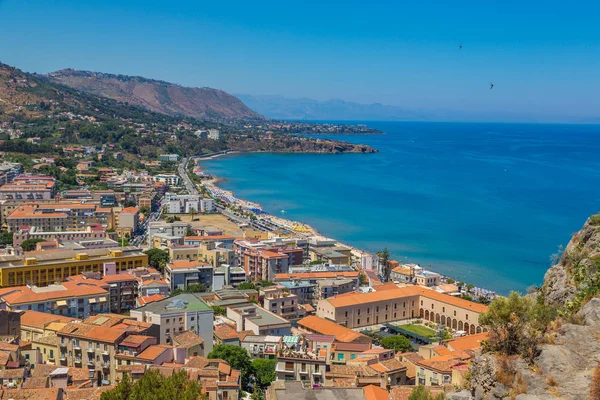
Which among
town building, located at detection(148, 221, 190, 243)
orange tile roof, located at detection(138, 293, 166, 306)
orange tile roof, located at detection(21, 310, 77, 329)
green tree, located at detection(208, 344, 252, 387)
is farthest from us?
town building, located at detection(148, 221, 190, 243)

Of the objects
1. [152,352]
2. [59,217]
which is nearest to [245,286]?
[152,352]

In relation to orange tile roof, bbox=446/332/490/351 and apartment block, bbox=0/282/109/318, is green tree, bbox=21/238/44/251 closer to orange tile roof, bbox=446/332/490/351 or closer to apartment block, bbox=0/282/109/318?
apartment block, bbox=0/282/109/318

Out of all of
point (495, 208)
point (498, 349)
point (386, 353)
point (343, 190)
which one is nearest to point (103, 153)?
point (343, 190)

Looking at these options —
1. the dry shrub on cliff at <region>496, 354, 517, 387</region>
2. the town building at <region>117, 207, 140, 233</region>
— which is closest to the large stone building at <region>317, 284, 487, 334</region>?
the dry shrub on cliff at <region>496, 354, 517, 387</region>

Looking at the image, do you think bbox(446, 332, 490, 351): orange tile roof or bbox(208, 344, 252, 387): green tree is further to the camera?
bbox(446, 332, 490, 351): orange tile roof

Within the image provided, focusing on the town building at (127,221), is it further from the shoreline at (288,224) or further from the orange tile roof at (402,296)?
the orange tile roof at (402,296)

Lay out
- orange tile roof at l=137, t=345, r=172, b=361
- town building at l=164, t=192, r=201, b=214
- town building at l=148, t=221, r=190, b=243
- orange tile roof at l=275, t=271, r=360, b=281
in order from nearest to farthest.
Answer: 1. orange tile roof at l=137, t=345, r=172, b=361
2. orange tile roof at l=275, t=271, r=360, b=281
3. town building at l=148, t=221, r=190, b=243
4. town building at l=164, t=192, r=201, b=214

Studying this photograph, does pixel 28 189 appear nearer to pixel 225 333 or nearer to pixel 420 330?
pixel 225 333
